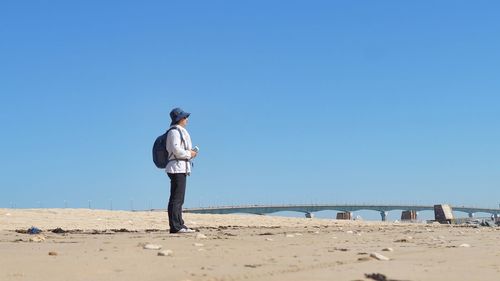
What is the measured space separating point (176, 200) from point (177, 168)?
0.49m

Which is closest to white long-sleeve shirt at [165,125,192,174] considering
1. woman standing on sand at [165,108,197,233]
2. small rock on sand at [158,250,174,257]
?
woman standing on sand at [165,108,197,233]

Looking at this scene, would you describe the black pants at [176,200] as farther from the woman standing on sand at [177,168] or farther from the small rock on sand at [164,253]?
the small rock on sand at [164,253]

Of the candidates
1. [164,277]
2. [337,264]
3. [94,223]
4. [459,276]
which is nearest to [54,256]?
[164,277]

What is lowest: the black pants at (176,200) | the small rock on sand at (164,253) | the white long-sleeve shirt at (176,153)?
the small rock on sand at (164,253)

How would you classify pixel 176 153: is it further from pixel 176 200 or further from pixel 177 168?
pixel 176 200

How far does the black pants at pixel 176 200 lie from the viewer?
9383mm

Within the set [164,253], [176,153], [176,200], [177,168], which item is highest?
[176,153]

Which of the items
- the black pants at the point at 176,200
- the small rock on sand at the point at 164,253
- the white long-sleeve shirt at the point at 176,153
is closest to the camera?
the small rock on sand at the point at 164,253

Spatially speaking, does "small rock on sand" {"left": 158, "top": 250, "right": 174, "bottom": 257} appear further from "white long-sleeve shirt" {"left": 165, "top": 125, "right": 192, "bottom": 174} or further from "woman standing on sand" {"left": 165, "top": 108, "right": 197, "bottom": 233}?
"white long-sleeve shirt" {"left": 165, "top": 125, "right": 192, "bottom": 174}

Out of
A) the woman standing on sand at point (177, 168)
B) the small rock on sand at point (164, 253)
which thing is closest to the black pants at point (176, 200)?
the woman standing on sand at point (177, 168)

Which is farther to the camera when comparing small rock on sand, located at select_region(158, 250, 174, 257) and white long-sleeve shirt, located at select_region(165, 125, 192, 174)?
white long-sleeve shirt, located at select_region(165, 125, 192, 174)

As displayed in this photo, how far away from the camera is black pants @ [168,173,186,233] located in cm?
938

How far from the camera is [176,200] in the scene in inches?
377

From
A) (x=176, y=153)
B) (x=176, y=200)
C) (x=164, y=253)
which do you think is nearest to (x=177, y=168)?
(x=176, y=153)
